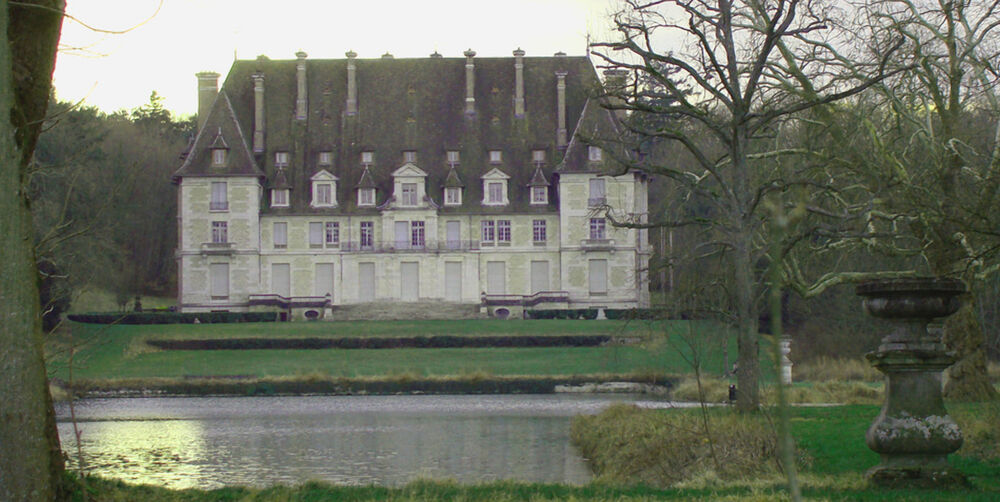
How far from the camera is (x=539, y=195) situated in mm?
49406

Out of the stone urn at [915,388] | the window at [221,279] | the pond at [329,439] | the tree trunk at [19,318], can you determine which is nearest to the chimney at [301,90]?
the window at [221,279]

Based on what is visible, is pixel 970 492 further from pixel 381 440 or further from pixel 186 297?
pixel 186 297

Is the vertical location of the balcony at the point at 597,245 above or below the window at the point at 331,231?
below

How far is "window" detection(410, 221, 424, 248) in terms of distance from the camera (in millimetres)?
49281

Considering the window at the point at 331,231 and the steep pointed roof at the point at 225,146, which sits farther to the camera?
the window at the point at 331,231

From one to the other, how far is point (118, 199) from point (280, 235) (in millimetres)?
8401

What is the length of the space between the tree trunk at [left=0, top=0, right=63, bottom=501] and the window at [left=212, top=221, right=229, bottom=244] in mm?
42296

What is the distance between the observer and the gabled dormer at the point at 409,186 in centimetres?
4881

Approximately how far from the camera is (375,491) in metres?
9.03

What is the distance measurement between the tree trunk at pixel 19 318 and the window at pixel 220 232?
4230 centimetres

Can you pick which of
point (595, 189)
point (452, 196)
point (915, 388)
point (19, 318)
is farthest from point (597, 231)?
point (19, 318)

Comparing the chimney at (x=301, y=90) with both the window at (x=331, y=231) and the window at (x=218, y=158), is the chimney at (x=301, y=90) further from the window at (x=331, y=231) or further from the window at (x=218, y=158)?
the window at (x=331, y=231)

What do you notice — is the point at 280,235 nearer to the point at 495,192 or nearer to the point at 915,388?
the point at 495,192

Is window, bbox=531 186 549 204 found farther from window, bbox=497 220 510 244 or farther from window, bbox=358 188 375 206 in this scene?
window, bbox=358 188 375 206
